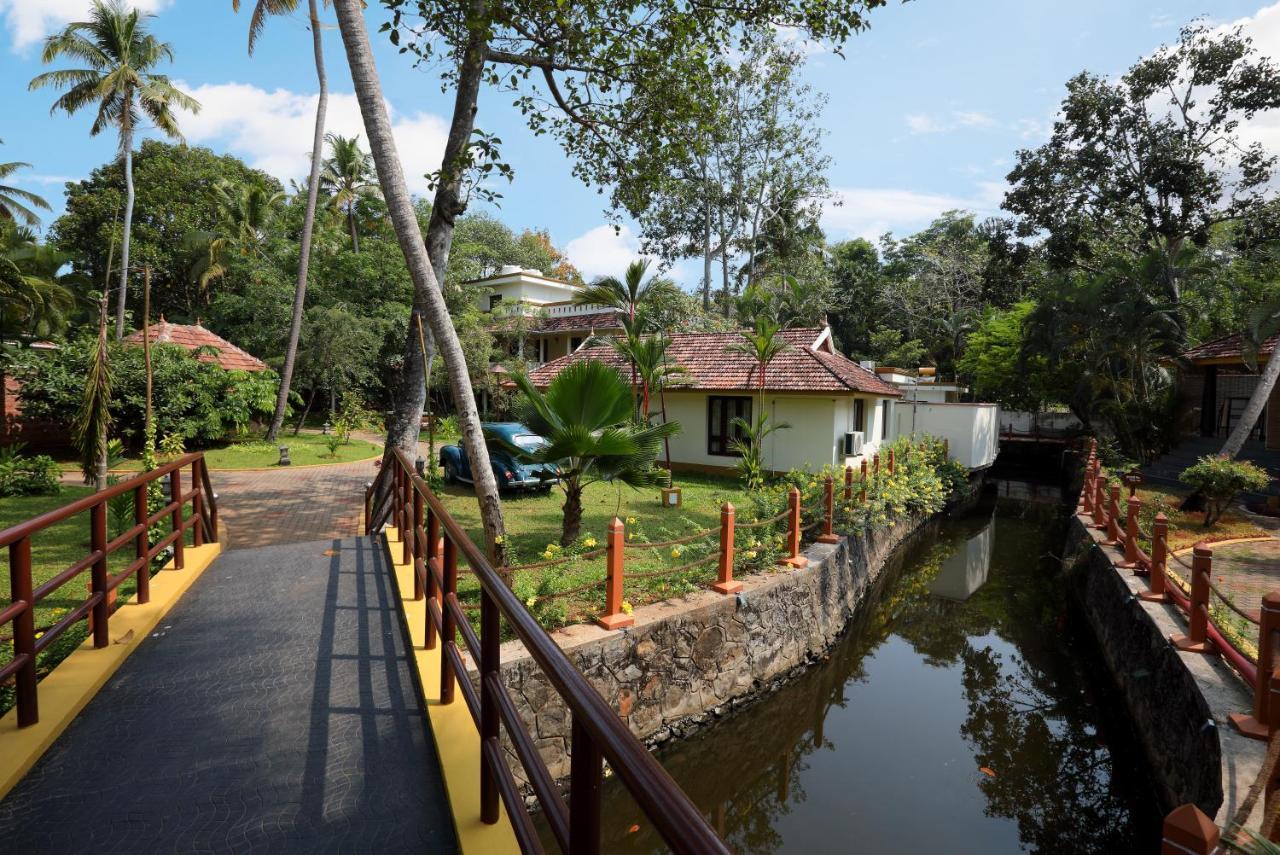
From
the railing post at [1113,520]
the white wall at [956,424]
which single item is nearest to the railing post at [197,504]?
the railing post at [1113,520]

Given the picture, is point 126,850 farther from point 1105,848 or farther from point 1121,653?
point 1121,653

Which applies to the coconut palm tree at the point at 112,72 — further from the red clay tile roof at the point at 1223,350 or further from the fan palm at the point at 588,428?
the red clay tile roof at the point at 1223,350

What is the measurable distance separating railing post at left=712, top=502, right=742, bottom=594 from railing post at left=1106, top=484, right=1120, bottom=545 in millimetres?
6823

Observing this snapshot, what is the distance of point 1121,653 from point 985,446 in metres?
14.9

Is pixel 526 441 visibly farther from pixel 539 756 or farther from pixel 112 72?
pixel 112 72

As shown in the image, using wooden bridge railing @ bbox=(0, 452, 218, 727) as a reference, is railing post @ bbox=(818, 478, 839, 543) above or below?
below

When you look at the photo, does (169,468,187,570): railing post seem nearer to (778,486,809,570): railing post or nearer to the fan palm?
the fan palm

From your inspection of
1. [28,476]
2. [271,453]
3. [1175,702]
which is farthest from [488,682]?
[271,453]

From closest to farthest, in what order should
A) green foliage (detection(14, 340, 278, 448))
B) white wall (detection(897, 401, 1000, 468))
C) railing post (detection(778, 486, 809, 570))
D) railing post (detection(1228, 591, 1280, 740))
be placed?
railing post (detection(1228, 591, 1280, 740)) < railing post (detection(778, 486, 809, 570)) < green foliage (detection(14, 340, 278, 448)) < white wall (detection(897, 401, 1000, 468))

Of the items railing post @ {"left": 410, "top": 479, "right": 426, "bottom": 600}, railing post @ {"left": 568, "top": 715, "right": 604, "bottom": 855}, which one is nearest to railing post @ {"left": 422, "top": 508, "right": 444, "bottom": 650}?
railing post @ {"left": 410, "top": 479, "right": 426, "bottom": 600}

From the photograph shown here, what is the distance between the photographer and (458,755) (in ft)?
9.02

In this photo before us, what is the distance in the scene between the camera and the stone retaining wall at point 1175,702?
4.41 m

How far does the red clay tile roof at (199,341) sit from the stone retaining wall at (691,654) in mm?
17165

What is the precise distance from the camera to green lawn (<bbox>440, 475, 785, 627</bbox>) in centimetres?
661
